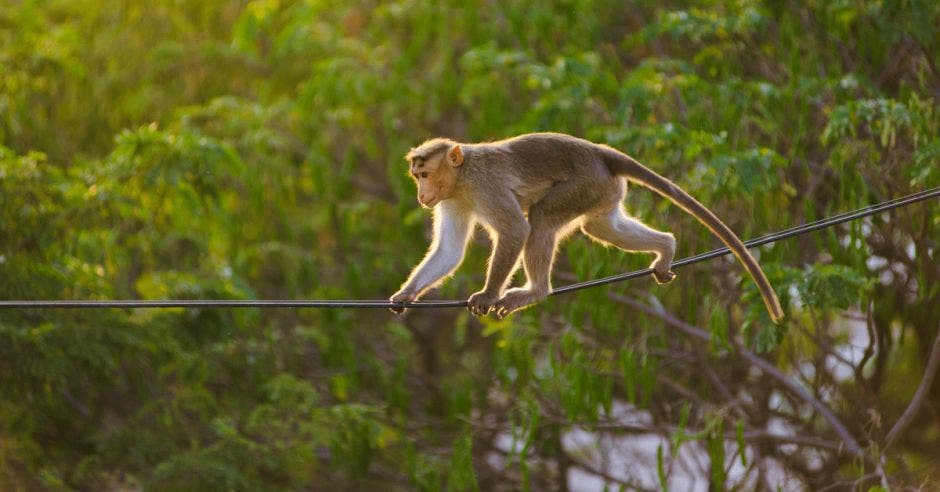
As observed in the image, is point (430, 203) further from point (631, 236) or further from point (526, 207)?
point (631, 236)

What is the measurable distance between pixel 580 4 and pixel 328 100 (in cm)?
215

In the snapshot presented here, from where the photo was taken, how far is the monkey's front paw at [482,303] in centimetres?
585

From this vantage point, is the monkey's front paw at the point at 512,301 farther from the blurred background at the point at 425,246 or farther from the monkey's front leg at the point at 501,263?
the blurred background at the point at 425,246

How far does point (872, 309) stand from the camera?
341 inches

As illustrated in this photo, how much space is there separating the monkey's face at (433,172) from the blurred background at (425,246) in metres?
2.19

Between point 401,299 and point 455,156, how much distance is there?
70cm

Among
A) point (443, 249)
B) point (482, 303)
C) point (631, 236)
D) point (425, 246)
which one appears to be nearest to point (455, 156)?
point (443, 249)

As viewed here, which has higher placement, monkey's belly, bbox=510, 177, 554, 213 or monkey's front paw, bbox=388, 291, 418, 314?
monkey's belly, bbox=510, 177, 554, 213

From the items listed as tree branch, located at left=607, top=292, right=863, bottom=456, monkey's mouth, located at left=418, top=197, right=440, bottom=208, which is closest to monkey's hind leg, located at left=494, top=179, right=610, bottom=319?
monkey's mouth, located at left=418, top=197, right=440, bottom=208

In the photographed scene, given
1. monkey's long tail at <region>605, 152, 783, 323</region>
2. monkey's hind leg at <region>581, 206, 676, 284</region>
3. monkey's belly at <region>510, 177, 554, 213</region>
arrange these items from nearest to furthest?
monkey's long tail at <region>605, 152, 783, 323</region> < monkey's belly at <region>510, 177, 554, 213</region> < monkey's hind leg at <region>581, 206, 676, 284</region>

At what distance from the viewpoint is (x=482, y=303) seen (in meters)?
5.87

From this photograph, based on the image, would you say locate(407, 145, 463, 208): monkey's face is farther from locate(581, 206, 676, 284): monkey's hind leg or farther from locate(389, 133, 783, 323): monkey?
locate(581, 206, 676, 284): monkey's hind leg

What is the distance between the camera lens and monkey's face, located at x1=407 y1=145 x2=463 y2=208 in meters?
5.98

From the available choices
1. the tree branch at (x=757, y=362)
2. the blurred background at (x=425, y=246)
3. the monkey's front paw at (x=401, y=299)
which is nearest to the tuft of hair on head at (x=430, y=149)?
the monkey's front paw at (x=401, y=299)
